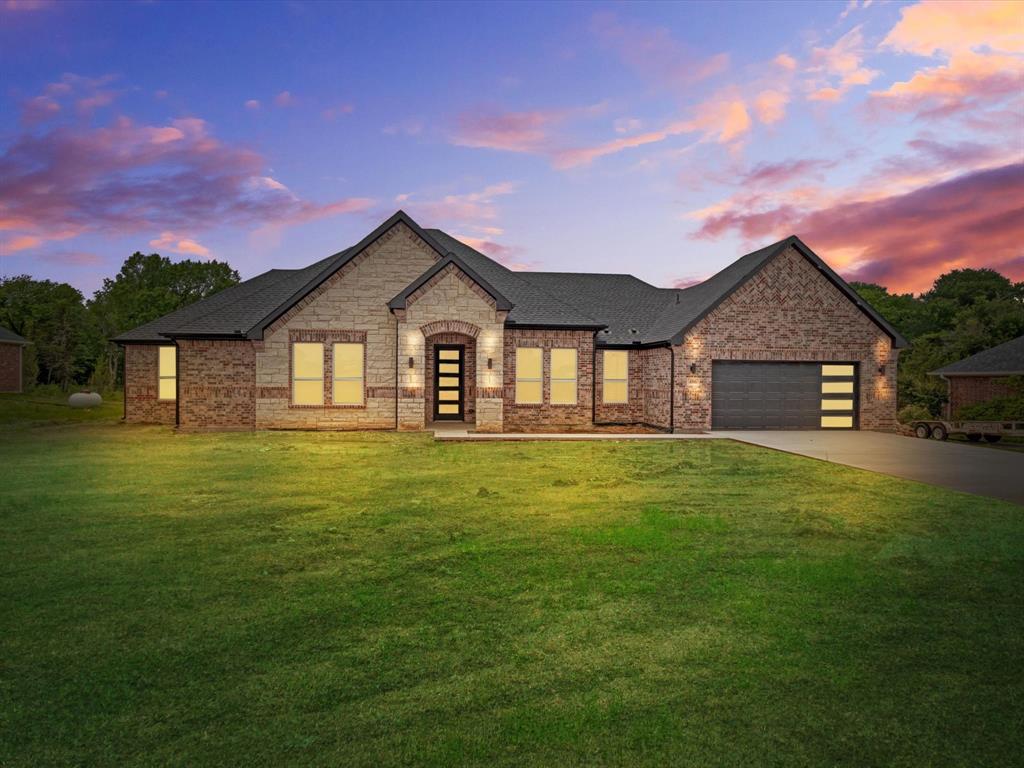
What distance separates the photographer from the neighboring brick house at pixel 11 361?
50312 millimetres

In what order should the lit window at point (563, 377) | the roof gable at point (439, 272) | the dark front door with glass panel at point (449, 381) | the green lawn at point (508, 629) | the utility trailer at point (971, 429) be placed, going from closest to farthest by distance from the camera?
the green lawn at point (508, 629) < the utility trailer at point (971, 429) < the roof gable at point (439, 272) < the lit window at point (563, 377) < the dark front door with glass panel at point (449, 381)

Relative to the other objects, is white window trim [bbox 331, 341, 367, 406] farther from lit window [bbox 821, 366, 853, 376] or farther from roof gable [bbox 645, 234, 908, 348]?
lit window [bbox 821, 366, 853, 376]

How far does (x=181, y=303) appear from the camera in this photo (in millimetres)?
74562

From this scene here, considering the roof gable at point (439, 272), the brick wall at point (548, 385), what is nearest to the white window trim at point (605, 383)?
the brick wall at point (548, 385)

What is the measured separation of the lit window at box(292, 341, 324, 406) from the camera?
22.4 metres

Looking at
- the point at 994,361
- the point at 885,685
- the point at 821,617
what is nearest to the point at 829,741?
the point at 885,685

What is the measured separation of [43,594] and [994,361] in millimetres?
35560

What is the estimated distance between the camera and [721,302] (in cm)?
2266

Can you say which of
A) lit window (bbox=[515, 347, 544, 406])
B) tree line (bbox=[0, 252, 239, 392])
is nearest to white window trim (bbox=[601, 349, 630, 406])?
lit window (bbox=[515, 347, 544, 406])

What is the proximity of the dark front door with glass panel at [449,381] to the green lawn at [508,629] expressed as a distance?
46.6 feet

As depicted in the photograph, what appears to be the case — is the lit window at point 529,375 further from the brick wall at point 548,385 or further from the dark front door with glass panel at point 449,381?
the dark front door with glass panel at point 449,381

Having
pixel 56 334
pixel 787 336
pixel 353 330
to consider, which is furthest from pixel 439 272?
pixel 56 334

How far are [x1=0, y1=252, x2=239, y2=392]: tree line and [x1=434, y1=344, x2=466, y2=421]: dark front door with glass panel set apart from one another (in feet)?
127

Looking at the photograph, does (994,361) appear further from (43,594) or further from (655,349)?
(43,594)
